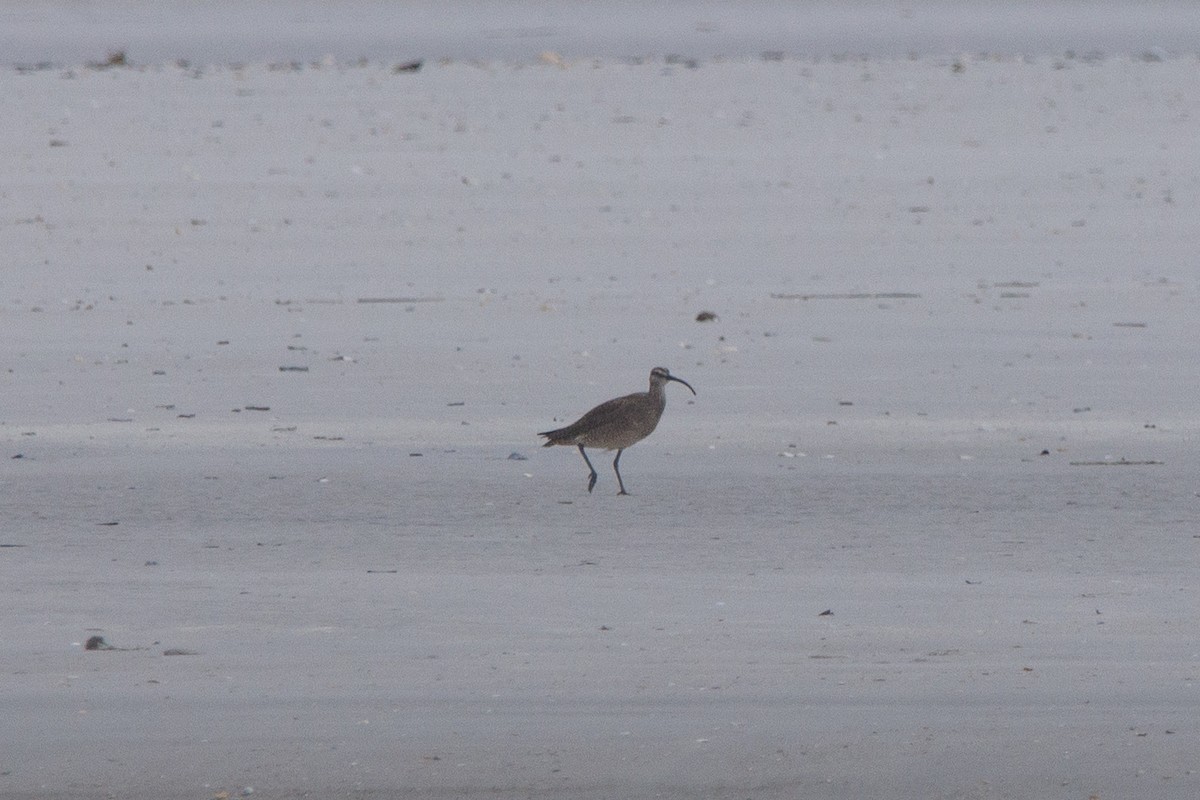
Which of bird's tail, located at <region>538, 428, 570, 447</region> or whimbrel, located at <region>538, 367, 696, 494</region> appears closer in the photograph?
whimbrel, located at <region>538, 367, 696, 494</region>

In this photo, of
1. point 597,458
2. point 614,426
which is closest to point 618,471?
point 614,426

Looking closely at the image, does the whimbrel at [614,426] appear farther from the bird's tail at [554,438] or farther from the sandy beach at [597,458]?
the sandy beach at [597,458]

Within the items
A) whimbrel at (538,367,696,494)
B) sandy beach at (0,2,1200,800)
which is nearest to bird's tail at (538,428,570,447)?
whimbrel at (538,367,696,494)

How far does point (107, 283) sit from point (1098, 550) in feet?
22.9

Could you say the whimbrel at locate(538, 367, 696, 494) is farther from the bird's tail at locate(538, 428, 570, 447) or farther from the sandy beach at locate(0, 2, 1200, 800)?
the sandy beach at locate(0, 2, 1200, 800)

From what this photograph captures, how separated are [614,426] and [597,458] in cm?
65

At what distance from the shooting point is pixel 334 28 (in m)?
35.9

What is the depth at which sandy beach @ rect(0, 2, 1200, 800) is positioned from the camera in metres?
5.17

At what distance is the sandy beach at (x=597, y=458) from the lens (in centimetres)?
517

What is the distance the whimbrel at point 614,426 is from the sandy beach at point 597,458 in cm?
16

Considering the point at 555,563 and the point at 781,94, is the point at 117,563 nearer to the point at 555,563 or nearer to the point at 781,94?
the point at 555,563

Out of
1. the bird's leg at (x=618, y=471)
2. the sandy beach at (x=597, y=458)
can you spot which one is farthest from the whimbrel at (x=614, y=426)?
the sandy beach at (x=597, y=458)

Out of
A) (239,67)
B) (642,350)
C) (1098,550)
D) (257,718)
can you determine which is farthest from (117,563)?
(239,67)

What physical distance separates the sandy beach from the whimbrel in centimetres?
16
